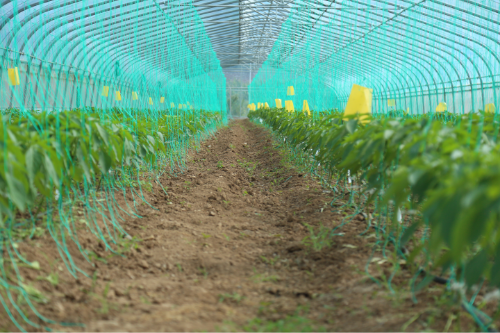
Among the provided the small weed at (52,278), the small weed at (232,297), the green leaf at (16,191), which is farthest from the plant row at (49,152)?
the small weed at (232,297)

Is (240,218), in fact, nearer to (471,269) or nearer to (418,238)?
(418,238)

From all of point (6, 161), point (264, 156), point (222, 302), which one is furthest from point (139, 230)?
point (264, 156)

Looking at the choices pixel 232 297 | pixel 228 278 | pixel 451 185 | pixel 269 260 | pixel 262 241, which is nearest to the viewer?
pixel 451 185

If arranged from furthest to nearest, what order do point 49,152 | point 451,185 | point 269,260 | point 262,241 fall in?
point 262,241 → point 269,260 → point 49,152 → point 451,185

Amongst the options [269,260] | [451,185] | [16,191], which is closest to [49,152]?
[16,191]

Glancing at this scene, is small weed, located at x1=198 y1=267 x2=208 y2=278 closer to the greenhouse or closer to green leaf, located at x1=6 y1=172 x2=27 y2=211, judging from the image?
the greenhouse

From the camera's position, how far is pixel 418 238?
2471 millimetres

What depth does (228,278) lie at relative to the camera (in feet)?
7.27

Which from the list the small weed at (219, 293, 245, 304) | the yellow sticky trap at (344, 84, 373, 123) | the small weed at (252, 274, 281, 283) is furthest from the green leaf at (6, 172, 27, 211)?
the yellow sticky trap at (344, 84, 373, 123)

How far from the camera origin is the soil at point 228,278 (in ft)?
5.38

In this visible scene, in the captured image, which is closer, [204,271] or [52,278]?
[52,278]

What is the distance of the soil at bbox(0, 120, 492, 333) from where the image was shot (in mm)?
1639

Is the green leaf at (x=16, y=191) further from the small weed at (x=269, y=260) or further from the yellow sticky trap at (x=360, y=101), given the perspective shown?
the yellow sticky trap at (x=360, y=101)

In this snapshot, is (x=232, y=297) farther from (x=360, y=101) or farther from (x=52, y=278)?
(x=360, y=101)
